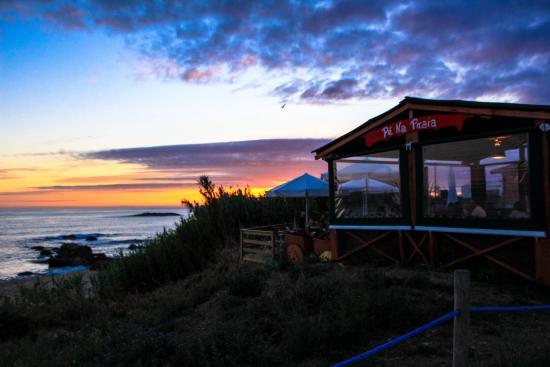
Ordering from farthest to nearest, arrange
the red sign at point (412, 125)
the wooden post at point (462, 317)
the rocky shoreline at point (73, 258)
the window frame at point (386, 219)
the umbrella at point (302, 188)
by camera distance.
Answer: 1. the rocky shoreline at point (73, 258)
2. the umbrella at point (302, 188)
3. the window frame at point (386, 219)
4. the red sign at point (412, 125)
5. the wooden post at point (462, 317)

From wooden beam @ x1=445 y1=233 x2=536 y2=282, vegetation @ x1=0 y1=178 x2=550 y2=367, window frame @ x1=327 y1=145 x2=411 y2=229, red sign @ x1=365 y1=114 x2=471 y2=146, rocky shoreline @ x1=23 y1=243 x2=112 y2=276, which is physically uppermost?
red sign @ x1=365 y1=114 x2=471 y2=146

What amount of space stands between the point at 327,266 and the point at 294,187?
3.59 meters

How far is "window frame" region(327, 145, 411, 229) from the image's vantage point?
31.2 feet

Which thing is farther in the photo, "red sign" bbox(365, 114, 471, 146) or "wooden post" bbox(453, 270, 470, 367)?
"red sign" bbox(365, 114, 471, 146)

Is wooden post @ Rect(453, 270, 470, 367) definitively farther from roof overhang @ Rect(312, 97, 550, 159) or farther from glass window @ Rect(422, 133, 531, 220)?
roof overhang @ Rect(312, 97, 550, 159)

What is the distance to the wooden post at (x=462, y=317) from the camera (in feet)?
12.2

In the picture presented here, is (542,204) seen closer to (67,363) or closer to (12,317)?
(67,363)

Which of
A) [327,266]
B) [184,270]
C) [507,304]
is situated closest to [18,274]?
[184,270]

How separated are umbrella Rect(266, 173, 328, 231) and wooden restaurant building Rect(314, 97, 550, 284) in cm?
176

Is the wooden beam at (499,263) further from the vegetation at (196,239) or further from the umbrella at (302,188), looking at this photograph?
the vegetation at (196,239)

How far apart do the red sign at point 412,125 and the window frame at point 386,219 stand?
0.28 metres

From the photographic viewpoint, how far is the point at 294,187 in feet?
43.0

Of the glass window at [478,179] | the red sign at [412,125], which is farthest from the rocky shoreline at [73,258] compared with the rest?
the glass window at [478,179]

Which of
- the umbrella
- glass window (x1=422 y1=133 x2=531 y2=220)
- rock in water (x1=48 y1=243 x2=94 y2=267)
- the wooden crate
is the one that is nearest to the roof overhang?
glass window (x1=422 y1=133 x2=531 y2=220)
